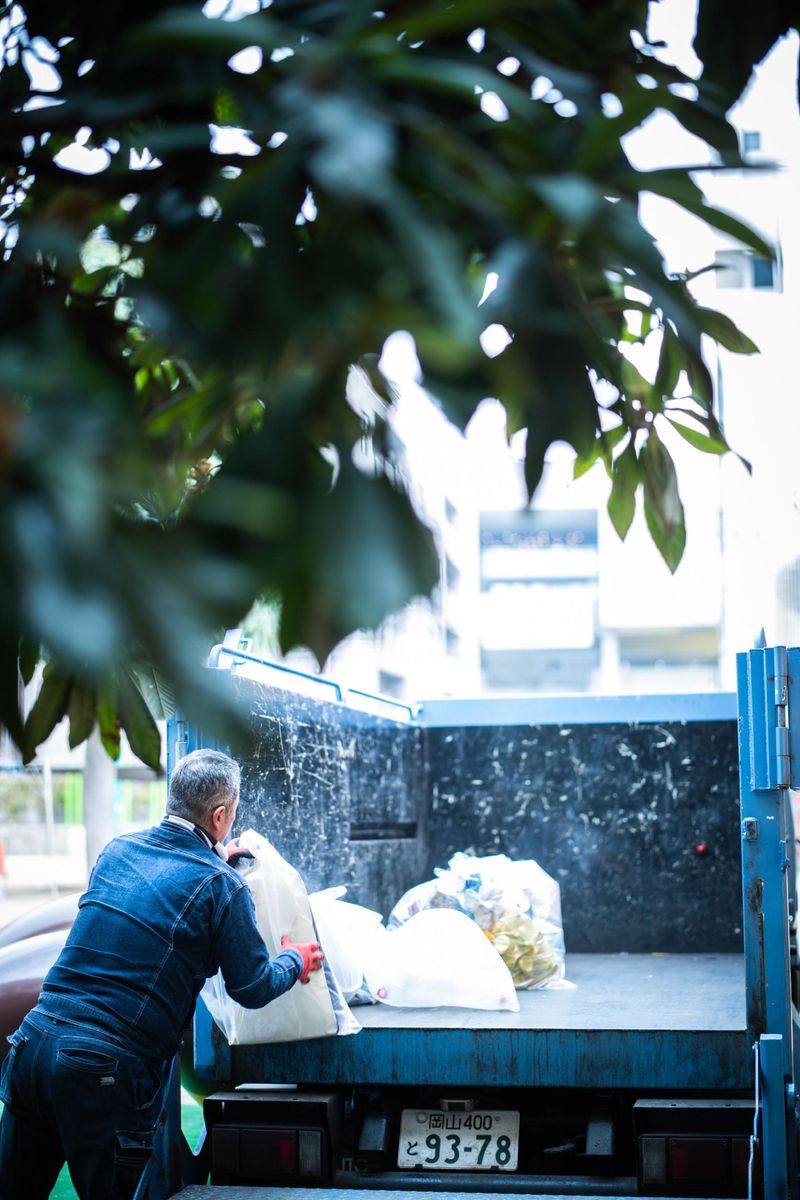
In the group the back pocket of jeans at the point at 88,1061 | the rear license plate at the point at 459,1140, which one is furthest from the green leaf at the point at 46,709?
the rear license plate at the point at 459,1140

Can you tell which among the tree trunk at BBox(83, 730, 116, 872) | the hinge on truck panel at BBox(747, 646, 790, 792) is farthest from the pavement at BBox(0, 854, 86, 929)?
the hinge on truck panel at BBox(747, 646, 790, 792)

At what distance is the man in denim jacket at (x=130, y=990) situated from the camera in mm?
3295

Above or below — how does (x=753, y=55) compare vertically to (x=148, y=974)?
above

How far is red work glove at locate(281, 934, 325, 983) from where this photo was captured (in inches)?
145

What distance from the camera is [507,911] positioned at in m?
4.60

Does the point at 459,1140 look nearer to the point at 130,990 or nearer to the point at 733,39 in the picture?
the point at 130,990

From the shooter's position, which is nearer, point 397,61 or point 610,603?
point 397,61

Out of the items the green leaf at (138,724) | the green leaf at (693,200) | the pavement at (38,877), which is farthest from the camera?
the pavement at (38,877)

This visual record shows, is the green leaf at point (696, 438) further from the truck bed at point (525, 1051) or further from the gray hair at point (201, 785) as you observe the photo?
the truck bed at point (525, 1051)

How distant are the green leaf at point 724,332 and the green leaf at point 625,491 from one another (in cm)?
24

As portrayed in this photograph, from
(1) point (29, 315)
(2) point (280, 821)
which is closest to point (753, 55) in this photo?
(1) point (29, 315)

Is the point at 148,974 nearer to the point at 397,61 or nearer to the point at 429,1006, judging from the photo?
the point at 429,1006

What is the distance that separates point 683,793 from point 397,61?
16.4 ft

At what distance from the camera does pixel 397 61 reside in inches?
43.2
